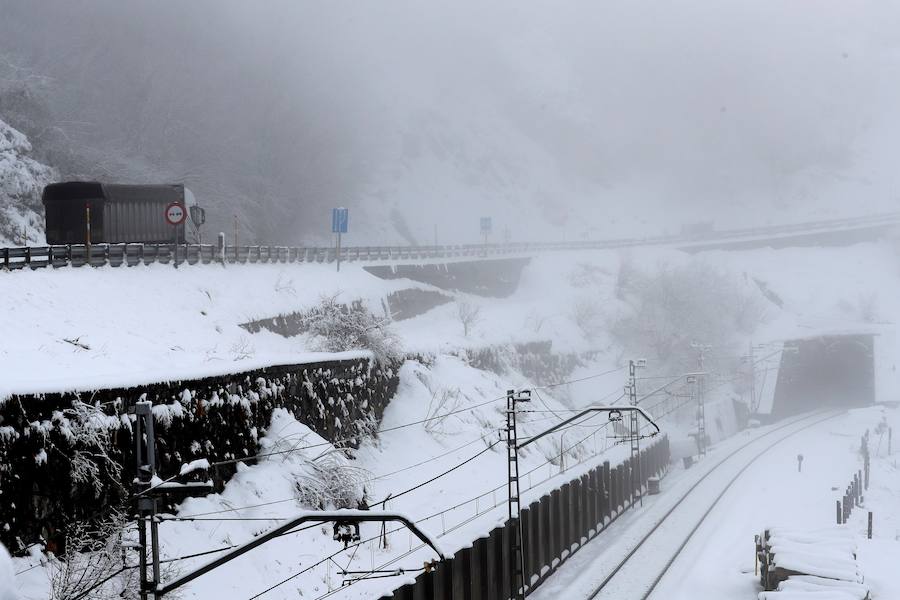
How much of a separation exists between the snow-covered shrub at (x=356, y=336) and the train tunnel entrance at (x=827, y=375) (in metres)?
63.1

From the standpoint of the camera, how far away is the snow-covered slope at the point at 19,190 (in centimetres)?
6291

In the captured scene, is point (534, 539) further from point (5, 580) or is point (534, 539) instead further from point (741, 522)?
point (5, 580)

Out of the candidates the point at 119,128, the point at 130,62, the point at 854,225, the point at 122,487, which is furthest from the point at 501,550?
the point at 854,225

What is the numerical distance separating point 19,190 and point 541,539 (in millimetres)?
53886

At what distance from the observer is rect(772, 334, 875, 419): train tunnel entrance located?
93188mm

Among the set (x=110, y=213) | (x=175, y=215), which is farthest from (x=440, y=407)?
(x=110, y=213)

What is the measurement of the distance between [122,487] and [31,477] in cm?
220

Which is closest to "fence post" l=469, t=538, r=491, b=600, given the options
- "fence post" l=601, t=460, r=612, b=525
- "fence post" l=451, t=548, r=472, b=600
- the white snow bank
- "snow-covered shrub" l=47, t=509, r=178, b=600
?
"fence post" l=451, t=548, r=472, b=600

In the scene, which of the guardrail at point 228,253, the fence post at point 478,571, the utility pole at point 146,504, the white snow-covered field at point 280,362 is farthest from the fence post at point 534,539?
the guardrail at point 228,253

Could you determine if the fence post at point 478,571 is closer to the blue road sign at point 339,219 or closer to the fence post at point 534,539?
the fence post at point 534,539

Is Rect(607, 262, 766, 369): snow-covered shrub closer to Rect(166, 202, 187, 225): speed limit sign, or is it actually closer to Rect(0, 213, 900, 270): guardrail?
Rect(0, 213, 900, 270): guardrail

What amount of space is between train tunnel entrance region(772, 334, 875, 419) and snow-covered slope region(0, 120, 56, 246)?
72.2 meters

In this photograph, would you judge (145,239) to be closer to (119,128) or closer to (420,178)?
(119,128)

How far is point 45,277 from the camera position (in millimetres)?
34250
